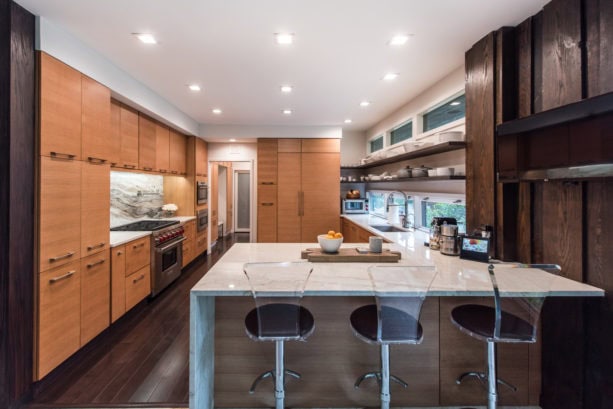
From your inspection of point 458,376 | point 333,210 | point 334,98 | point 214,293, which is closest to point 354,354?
point 458,376

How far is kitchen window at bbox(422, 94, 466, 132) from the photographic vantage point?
120 inches

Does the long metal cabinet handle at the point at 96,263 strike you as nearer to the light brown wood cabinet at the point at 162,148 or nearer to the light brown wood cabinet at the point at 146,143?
the light brown wood cabinet at the point at 146,143

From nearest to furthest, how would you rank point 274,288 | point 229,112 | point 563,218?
point 274,288 < point 563,218 < point 229,112

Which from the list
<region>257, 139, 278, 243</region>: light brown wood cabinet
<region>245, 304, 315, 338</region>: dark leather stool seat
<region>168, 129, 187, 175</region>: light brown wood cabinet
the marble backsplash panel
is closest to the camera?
<region>245, 304, 315, 338</region>: dark leather stool seat

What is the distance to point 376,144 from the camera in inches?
231

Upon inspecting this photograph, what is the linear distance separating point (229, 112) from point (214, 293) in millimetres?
3796

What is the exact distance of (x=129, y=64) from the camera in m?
2.84

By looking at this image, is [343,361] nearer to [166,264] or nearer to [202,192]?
[166,264]

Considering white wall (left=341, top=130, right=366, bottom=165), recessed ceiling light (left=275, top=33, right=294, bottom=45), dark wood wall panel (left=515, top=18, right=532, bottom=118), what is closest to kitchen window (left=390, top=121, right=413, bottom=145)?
white wall (left=341, top=130, right=366, bottom=165)

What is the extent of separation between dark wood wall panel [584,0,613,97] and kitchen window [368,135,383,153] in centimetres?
389

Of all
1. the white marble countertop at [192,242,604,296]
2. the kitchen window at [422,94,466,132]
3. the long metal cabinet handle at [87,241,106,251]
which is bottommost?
the white marble countertop at [192,242,604,296]

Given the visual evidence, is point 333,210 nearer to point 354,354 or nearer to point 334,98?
point 334,98

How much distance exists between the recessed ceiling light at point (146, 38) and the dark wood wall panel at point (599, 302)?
3.40 m

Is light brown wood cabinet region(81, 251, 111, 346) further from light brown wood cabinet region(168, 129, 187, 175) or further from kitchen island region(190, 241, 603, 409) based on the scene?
light brown wood cabinet region(168, 129, 187, 175)
